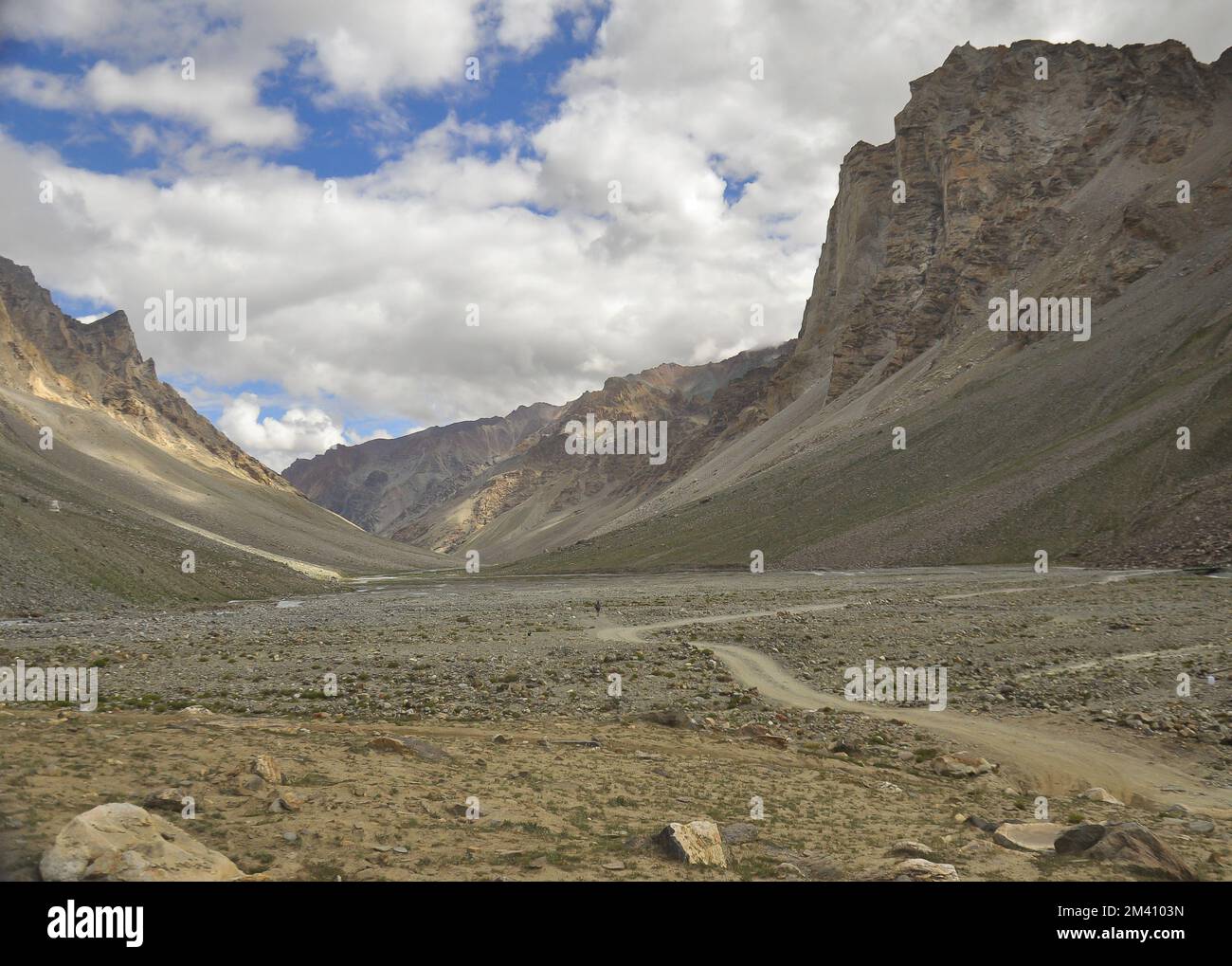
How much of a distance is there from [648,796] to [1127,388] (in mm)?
87278

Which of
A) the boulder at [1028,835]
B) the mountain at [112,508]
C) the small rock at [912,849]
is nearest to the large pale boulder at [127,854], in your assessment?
the small rock at [912,849]

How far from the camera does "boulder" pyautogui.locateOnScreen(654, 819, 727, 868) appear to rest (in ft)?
Result: 28.9

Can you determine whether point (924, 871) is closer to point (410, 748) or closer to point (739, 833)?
point (739, 833)

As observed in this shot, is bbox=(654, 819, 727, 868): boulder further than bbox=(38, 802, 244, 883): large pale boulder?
Yes

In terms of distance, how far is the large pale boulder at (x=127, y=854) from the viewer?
21.3 feet

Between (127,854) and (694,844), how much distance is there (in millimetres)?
5526

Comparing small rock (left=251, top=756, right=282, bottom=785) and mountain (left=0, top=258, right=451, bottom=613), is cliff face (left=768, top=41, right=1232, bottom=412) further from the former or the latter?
small rock (left=251, top=756, right=282, bottom=785)

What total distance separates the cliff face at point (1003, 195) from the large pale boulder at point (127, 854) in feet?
397

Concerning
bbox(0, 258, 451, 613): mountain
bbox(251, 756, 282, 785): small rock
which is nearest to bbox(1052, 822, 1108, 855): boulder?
bbox(251, 756, 282, 785): small rock

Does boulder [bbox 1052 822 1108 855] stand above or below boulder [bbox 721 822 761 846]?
above

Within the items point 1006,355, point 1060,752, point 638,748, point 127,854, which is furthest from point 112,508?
point 1006,355

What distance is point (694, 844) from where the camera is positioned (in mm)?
9000

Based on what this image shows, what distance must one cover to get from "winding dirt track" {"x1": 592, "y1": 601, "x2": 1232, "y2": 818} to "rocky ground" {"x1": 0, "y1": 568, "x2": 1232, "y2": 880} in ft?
0.27
